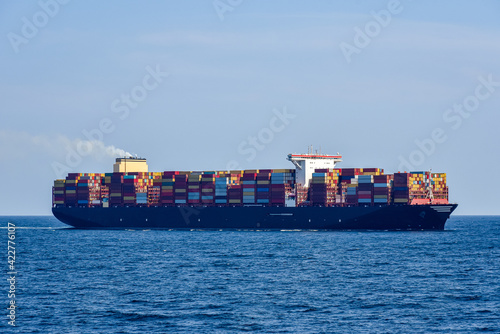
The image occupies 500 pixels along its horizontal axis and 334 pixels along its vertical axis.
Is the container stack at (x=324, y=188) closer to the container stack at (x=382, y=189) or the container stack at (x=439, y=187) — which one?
the container stack at (x=382, y=189)

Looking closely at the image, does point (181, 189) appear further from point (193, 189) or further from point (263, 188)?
point (263, 188)

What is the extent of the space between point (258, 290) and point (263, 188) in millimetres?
58134

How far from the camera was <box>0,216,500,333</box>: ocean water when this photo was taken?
106ft

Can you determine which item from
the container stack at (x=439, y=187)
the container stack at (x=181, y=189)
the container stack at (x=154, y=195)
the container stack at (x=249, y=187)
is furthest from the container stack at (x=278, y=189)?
the container stack at (x=439, y=187)

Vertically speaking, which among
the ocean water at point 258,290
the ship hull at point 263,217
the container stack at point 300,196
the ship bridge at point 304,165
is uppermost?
the ship bridge at point 304,165

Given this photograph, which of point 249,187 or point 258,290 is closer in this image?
point 258,290

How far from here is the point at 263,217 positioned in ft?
325

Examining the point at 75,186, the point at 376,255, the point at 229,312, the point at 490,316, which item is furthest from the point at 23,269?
the point at 75,186

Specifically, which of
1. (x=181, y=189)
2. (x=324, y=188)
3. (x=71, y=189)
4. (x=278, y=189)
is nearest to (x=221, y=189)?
(x=181, y=189)

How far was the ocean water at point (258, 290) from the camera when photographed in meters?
32.4

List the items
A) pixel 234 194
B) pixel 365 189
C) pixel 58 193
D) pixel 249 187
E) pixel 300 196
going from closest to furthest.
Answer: pixel 365 189 < pixel 300 196 < pixel 249 187 < pixel 234 194 < pixel 58 193

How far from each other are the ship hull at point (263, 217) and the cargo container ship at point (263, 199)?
0.41ft

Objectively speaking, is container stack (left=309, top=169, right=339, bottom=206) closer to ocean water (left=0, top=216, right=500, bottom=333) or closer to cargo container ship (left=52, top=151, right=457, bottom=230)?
cargo container ship (left=52, top=151, right=457, bottom=230)

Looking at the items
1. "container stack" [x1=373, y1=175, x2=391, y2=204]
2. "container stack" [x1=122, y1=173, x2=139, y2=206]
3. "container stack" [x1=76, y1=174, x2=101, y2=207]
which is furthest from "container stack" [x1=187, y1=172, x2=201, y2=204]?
"container stack" [x1=373, y1=175, x2=391, y2=204]
